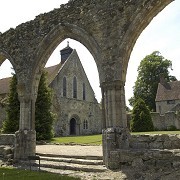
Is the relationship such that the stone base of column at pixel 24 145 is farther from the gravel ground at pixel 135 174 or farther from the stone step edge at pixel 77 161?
the gravel ground at pixel 135 174

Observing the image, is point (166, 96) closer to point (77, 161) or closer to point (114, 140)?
point (77, 161)

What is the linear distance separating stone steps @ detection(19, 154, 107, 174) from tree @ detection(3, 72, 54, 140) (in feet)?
35.0

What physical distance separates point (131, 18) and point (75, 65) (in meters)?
24.0

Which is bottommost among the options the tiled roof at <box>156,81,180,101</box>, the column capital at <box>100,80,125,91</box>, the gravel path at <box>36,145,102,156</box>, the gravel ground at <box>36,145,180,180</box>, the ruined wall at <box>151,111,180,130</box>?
the gravel ground at <box>36,145,180,180</box>

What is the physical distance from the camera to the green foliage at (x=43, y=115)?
19.9 m

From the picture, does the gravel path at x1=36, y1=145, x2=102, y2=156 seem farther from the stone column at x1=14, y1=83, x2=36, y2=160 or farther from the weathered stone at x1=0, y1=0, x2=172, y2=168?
the weathered stone at x1=0, y1=0, x2=172, y2=168

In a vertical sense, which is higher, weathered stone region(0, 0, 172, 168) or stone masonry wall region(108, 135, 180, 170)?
weathered stone region(0, 0, 172, 168)

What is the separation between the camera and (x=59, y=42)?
33.5 ft

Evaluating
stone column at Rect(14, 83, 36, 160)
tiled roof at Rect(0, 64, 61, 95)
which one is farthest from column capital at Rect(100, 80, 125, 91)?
tiled roof at Rect(0, 64, 61, 95)

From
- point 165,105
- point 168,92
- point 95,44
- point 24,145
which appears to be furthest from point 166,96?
point 95,44

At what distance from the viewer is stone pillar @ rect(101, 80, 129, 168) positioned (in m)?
7.63

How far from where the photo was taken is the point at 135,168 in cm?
683

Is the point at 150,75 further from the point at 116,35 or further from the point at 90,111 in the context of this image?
the point at 116,35

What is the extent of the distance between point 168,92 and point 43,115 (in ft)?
78.9
